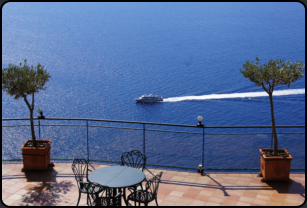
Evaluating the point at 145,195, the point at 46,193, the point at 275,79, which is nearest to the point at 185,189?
the point at 145,195

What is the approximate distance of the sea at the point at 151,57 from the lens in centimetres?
4968

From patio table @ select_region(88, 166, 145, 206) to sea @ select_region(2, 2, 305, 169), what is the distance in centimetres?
3272

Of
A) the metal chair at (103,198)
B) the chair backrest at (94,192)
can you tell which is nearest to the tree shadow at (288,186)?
the metal chair at (103,198)

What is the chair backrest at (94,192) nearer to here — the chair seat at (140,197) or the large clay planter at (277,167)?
the chair seat at (140,197)

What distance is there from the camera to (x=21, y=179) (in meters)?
7.01

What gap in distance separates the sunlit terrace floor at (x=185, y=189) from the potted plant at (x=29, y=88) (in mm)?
260

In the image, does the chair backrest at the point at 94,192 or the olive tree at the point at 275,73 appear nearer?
the chair backrest at the point at 94,192

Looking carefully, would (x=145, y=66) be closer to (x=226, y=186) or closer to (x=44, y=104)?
(x=44, y=104)

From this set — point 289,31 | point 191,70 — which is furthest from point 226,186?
point 289,31

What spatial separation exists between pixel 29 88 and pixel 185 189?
380 cm

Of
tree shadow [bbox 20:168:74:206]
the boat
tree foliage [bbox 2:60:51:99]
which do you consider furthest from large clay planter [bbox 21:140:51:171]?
the boat

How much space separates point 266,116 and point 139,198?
156 feet

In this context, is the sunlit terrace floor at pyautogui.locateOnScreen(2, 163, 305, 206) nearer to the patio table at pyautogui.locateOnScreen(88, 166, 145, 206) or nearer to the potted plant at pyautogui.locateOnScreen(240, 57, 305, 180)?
the potted plant at pyautogui.locateOnScreen(240, 57, 305, 180)

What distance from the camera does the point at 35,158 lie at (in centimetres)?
734
